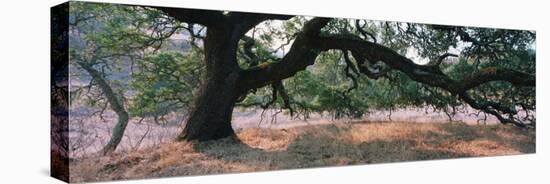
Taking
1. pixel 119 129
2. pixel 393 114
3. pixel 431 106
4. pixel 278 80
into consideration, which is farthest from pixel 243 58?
pixel 431 106

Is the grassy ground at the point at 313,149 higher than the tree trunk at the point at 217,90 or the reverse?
the reverse

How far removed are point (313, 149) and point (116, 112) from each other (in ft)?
7.64

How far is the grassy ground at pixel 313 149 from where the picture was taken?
6.73 m

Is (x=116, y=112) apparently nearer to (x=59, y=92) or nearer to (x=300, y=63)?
(x=59, y=92)

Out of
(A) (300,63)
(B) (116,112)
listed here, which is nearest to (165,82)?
(B) (116,112)

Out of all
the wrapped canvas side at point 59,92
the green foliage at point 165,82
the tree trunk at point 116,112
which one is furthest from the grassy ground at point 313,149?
the green foliage at point 165,82

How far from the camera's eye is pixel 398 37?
27.1ft

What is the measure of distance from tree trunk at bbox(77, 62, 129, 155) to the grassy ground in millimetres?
113

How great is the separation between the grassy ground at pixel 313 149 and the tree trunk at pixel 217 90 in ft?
0.47

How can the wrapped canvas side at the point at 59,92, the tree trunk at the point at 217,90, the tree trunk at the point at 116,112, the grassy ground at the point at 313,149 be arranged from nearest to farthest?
the wrapped canvas side at the point at 59,92 → the tree trunk at the point at 116,112 → the grassy ground at the point at 313,149 → the tree trunk at the point at 217,90

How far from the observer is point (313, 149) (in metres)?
7.64

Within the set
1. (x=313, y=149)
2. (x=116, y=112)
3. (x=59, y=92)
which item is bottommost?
(x=313, y=149)

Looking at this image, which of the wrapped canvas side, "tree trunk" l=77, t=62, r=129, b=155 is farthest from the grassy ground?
the wrapped canvas side

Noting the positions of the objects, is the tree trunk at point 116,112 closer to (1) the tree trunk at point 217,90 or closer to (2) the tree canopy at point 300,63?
(2) the tree canopy at point 300,63
